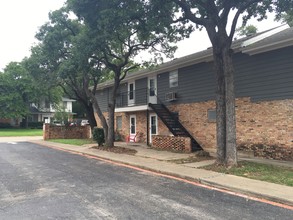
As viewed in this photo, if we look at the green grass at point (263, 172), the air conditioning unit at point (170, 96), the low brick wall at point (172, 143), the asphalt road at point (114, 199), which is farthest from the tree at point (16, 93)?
the green grass at point (263, 172)

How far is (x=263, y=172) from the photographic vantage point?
29.3 feet

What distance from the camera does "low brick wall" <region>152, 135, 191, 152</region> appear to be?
1480 centimetres

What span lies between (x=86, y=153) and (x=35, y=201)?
8.99 m

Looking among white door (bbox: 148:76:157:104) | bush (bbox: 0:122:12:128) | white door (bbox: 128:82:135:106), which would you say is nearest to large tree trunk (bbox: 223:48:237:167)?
white door (bbox: 148:76:157:104)

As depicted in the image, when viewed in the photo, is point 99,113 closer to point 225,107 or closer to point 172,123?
point 172,123

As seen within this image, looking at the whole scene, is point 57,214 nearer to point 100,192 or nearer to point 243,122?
point 100,192

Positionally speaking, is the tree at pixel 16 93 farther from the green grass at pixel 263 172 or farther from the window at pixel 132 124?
the green grass at pixel 263 172

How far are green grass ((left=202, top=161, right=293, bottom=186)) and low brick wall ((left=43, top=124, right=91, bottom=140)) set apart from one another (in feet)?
66.7

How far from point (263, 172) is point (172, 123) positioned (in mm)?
8304

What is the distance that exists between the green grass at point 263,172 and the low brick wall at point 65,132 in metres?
20.3

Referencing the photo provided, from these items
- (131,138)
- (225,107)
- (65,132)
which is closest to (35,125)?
(65,132)

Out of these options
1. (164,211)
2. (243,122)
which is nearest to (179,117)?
(243,122)

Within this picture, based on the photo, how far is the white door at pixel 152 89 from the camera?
19.7 metres

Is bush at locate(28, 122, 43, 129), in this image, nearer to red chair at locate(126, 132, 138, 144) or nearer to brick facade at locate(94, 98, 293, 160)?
red chair at locate(126, 132, 138, 144)
